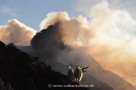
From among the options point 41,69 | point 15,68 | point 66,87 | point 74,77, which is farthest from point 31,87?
point 74,77

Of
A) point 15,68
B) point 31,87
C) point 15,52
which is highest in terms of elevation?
point 15,52

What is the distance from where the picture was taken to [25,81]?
6184 cm

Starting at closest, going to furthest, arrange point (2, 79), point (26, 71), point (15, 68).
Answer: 1. point (2, 79)
2. point (15, 68)
3. point (26, 71)

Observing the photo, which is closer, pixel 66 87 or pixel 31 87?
pixel 31 87

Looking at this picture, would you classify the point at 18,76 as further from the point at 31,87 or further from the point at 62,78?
the point at 62,78

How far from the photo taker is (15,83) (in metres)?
58.6

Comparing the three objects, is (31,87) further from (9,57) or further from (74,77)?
(74,77)

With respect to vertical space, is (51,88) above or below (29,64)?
below

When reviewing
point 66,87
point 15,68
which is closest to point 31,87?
point 15,68

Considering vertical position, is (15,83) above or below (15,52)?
below

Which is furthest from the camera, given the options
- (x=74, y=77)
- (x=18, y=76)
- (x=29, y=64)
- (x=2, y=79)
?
(x=74, y=77)

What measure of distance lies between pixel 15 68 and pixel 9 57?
6.81m

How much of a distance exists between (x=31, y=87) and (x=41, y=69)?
19.9 metres

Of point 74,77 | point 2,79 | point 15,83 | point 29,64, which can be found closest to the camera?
point 2,79
